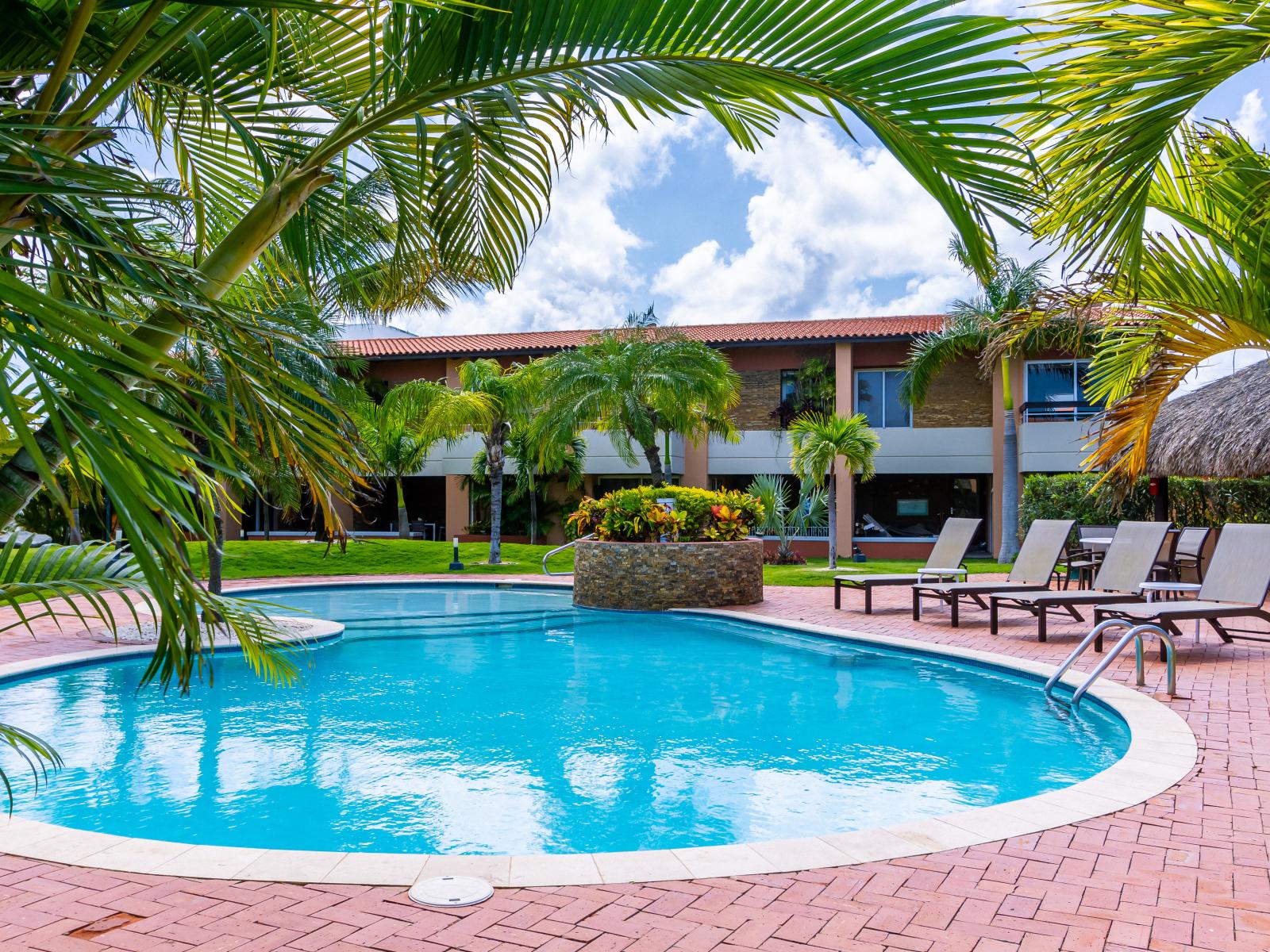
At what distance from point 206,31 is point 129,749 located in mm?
7352

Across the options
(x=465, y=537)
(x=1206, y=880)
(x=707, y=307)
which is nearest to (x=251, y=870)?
(x=1206, y=880)

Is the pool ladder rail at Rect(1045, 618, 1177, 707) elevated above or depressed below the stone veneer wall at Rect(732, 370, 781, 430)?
below

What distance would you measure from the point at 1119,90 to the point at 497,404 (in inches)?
A: 841

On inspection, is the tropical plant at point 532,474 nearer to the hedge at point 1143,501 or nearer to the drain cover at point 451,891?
the hedge at point 1143,501

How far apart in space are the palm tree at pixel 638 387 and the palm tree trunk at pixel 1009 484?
22.9 ft

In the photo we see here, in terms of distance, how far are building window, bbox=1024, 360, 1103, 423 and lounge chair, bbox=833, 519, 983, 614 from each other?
1292cm

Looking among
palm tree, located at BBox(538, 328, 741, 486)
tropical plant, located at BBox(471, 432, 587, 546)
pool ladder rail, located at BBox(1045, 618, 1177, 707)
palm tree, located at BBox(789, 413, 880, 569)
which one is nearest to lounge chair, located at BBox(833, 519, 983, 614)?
pool ladder rail, located at BBox(1045, 618, 1177, 707)

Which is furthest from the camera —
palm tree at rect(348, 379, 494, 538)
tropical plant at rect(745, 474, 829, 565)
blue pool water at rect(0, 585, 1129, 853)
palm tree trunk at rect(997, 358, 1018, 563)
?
tropical plant at rect(745, 474, 829, 565)

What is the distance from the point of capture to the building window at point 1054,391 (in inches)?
1064

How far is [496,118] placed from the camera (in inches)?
94.6

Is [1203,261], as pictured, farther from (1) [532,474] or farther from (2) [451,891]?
(1) [532,474]

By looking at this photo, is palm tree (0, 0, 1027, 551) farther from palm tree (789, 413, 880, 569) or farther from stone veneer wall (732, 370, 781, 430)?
stone veneer wall (732, 370, 781, 430)

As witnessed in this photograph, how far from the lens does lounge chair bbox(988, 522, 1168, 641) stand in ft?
37.4

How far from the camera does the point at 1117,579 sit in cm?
1196
